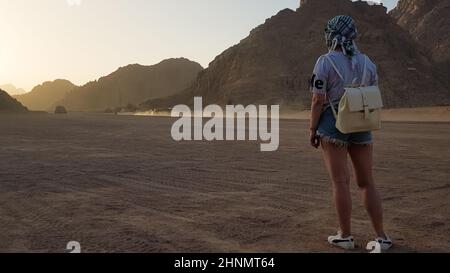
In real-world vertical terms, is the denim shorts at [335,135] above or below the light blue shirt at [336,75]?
below

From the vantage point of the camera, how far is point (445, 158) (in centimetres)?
1230

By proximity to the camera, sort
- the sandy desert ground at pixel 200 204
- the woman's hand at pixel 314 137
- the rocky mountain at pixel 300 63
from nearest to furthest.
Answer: the woman's hand at pixel 314 137 < the sandy desert ground at pixel 200 204 < the rocky mountain at pixel 300 63

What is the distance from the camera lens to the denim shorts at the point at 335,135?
472cm

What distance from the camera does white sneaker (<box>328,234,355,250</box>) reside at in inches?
187

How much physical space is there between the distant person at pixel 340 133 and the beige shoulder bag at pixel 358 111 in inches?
6.1

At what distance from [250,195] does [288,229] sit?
2043mm

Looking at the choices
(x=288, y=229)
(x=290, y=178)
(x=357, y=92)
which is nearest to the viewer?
(x=357, y=92)

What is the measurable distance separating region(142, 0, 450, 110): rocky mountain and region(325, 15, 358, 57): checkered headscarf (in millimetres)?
65776

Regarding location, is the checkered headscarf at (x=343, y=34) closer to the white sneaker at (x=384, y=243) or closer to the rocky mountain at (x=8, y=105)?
the white sneaker at (x=384, y=243)

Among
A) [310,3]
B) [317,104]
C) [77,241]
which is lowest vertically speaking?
[77,241]

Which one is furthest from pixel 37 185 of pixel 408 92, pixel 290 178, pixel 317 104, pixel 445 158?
pixel 408 92

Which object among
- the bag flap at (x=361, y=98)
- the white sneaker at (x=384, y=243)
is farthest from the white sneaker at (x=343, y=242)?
the bag flap at (x=361, y=98)
